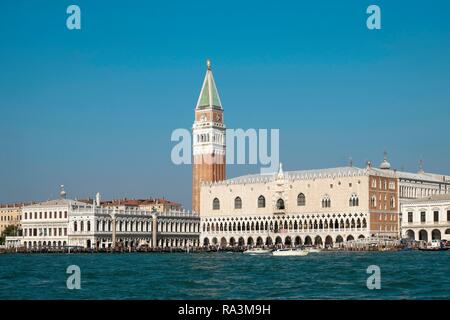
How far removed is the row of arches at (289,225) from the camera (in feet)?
260

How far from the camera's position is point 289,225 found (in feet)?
277

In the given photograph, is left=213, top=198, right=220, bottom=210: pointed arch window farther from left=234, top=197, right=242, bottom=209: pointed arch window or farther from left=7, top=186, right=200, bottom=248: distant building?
left=7, top=186, right=200, bottom=248: distant building

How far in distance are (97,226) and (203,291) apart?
198 feet

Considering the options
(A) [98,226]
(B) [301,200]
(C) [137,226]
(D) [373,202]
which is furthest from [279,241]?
(A) [98,226]

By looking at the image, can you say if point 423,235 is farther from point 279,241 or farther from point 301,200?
point 279,241

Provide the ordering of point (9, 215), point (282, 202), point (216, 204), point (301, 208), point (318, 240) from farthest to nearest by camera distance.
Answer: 1. point (9, 215)
2. point (216, 204)
3. point (282, 202)
4. point (301, 208)
5. point (318, 240)

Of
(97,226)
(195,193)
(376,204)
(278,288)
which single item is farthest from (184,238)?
(278,288)

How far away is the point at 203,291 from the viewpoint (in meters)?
23.3

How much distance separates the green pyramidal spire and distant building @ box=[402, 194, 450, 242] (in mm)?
28676

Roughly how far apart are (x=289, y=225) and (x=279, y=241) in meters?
2.39

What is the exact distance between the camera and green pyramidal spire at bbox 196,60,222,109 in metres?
97.5

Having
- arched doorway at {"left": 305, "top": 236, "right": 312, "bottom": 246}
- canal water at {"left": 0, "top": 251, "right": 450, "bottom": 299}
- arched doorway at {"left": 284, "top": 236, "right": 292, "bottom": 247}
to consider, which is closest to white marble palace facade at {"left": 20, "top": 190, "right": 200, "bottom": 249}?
arched doorway at {"left": 284, "top": 236, "right": 292, "bottom": 247}

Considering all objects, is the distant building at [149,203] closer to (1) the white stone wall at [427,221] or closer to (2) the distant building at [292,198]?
(2) the distant building at [292,198]
